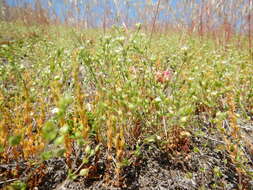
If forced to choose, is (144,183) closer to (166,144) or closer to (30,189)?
(166,144)

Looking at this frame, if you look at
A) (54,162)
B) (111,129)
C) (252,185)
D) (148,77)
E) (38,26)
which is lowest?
(252,185)

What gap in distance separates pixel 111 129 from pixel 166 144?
0.40m

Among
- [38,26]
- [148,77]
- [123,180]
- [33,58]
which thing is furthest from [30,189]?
[38,26]

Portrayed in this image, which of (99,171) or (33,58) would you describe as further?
(33,58)

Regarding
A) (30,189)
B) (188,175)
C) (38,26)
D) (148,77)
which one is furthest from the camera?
(38,26)

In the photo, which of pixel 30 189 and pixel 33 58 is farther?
pixel 33 58

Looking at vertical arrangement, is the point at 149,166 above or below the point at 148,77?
below

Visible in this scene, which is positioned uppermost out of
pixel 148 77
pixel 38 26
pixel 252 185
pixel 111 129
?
pixel 38 26

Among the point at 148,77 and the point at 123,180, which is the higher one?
the point at 148,77

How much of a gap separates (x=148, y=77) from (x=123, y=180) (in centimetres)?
66

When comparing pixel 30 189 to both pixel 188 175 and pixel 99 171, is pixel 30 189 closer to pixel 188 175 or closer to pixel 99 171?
pixel 99 171

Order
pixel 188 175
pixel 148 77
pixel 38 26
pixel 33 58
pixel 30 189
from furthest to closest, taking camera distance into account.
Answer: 1. pixel 38 26
2. pixel 33 58
3. pixel 148 77
4. pixel 188 175
5. pixel 30 189

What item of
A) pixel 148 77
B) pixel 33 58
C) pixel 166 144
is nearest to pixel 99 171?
pixel 166 144

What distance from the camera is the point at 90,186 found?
2.96ft
